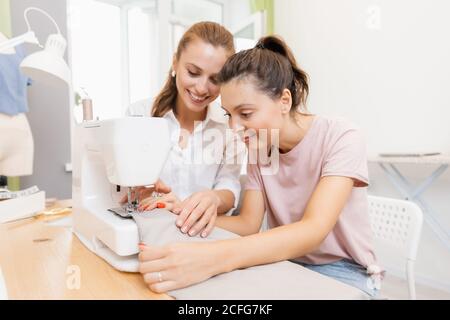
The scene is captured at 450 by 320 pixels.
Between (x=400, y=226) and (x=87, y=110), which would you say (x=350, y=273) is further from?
(x=87, y=110)

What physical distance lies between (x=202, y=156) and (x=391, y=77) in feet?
5.88

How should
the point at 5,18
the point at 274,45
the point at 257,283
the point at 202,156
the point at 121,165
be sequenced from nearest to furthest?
1. the point at 257,283
2. the point at 121,165
3. the point at 274,45
4. the point at 202,156
5. the point at 5,18

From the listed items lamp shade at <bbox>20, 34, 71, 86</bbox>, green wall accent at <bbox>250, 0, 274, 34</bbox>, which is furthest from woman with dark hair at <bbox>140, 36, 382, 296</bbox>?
green wall accent at <bbox>250, 0, 274, 34</bbox>

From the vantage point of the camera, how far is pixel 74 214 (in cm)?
90

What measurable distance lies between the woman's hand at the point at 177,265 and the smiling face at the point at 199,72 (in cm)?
69

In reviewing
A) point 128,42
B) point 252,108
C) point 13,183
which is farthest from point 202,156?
point 128,42

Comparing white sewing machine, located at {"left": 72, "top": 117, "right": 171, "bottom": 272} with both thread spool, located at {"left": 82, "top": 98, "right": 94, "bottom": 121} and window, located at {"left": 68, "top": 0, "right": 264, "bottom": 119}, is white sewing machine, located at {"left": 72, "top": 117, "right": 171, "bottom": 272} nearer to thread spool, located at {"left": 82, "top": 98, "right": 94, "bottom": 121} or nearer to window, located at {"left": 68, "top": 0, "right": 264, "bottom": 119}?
thread spool, located at {"left": 82, "top": 98, "right": 94, "bottom": 121}

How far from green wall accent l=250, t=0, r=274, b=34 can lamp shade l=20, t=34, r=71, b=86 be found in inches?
105

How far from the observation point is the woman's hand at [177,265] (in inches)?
22.0

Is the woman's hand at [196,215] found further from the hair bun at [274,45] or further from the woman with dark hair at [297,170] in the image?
the hair bun at [274,45]

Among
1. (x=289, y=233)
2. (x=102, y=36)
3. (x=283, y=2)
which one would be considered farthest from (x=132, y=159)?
(x=283, y=2)

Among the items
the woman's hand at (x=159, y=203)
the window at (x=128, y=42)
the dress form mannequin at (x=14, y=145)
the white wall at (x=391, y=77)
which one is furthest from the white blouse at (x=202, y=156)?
the window at (x=128, y=42)

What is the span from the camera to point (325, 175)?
2.82 feet
